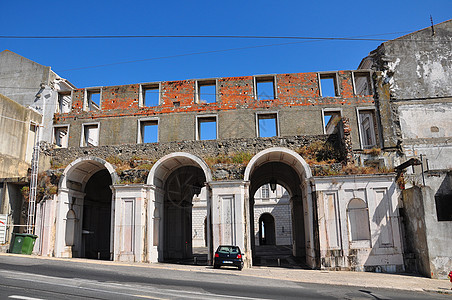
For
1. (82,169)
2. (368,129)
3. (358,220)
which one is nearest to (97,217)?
(82,169)

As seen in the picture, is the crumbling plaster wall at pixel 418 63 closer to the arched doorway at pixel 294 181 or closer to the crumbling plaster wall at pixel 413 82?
the crumbling plaster wall at pixel 413 82

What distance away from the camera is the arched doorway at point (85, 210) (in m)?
21.0

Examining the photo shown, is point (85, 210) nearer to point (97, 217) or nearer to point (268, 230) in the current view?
point (97, 217)

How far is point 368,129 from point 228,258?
18.9 m

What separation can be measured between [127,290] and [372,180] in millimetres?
13641

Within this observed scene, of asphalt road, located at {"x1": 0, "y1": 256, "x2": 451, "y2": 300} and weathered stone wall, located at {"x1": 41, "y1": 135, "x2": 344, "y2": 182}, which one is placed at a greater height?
weathered stone wall, located at {"x1": 41, "y1": 135, "x2": 344, "y2": 182}

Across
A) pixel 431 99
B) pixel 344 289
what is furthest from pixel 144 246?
pixel 431 99

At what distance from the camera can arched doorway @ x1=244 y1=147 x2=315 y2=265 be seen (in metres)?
19.5

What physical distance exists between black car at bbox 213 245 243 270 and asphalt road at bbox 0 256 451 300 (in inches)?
133

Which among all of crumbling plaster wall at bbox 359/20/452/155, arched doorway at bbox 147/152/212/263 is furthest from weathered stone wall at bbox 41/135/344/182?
crumbling plaster wall at bbox 359/20/452/155

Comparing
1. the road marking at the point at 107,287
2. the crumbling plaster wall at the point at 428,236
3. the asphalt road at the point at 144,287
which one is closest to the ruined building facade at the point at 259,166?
the crumbling plaster wall at the point at 428,236

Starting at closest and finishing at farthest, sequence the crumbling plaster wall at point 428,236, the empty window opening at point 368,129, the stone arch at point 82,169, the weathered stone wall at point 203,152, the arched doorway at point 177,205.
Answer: the crumbling plaster wall at point 428,236 < the weathered stone wall at point 203,152 < the stone arch at point 82,169 < the arched doorway at point 177,205 < the empty window opening at point 368,129

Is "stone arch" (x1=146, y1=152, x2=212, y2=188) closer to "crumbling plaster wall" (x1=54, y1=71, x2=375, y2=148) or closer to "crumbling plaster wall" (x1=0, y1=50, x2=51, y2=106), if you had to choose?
"crumbling plaster wall" (x1=54, y1=71, x2=375, y2=148)

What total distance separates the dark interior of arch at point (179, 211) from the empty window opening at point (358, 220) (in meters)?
11.2
